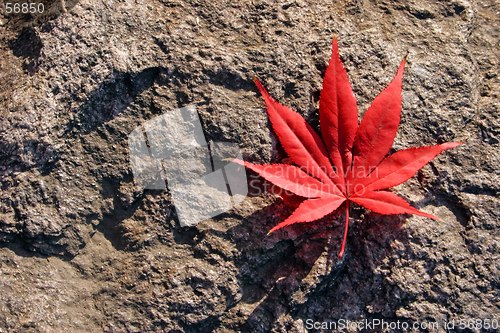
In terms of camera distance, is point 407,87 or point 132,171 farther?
point 407,87

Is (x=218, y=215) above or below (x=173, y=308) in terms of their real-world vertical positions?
above

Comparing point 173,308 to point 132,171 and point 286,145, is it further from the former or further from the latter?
point 286,145

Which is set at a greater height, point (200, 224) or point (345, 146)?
point (345, 146)

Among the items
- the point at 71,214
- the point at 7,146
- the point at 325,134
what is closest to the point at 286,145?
the point at 325,134
